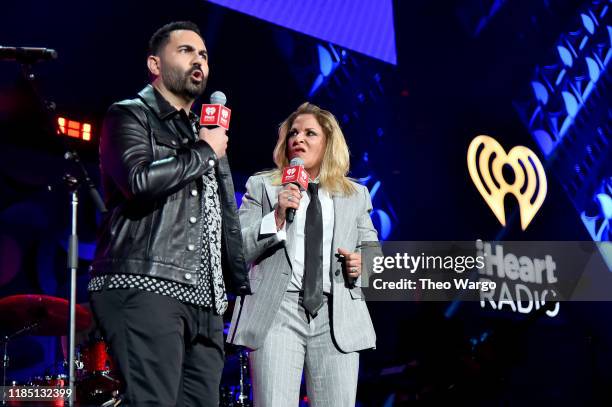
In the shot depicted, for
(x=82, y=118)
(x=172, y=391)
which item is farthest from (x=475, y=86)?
(x=172, y=391)

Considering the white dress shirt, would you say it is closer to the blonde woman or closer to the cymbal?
the blonde woman

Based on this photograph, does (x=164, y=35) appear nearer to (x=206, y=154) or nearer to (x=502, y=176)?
(x=206, y=154)

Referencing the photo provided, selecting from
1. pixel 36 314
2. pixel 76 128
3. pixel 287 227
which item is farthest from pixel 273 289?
pixel 76 128

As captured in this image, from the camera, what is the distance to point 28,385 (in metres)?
4.92

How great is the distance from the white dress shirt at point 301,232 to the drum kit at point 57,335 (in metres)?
2.38

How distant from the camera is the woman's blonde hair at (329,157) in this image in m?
3.04

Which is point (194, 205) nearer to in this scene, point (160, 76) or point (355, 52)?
point (160, 76)

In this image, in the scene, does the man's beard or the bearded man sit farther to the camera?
the man's beard

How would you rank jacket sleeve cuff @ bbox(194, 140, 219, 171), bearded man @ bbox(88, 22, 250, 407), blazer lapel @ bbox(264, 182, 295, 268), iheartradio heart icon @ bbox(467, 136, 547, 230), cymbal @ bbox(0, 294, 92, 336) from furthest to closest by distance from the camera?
iheartradio heart icon @ bbox(467, 136, 547, 230), cymbal @ bbox(0, 294, 92, 336), blazer lapel @ bbox(264, 182, 295, 268), jacket sleeve cuff @ bbox(194, 140, 219, 171), bearded man @ bbox(88, 22, 250, 407)

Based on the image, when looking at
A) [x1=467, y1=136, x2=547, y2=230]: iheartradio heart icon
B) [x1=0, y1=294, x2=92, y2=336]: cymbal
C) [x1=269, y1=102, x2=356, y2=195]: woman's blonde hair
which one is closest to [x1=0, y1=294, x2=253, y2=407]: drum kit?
[x1=0, y1=294, x2=92, y2=336]: cymbal

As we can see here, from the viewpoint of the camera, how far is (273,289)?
2.71 metres

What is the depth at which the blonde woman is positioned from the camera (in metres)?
2.66

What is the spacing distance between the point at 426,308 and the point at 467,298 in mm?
770

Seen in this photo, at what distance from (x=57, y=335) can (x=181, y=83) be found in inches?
147
